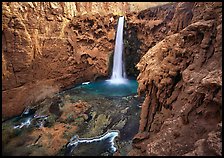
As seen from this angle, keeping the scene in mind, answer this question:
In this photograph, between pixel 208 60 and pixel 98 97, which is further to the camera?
pixel 98 97

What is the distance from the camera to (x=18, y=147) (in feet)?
26.7

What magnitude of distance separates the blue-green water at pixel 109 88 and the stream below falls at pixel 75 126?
1.09ft

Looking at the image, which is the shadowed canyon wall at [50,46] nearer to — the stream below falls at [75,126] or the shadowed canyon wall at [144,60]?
the shadowed canyon wall at [144,60]

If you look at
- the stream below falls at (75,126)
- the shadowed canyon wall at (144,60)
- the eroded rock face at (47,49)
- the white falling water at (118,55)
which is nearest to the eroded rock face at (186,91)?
the shadowed canyon wall at (144,60)

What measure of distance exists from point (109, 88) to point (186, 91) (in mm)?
10807

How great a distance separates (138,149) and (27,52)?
9.17 meters

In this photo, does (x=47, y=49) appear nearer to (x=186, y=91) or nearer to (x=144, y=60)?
(x=144, y=60)

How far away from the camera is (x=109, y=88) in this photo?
1591 cm

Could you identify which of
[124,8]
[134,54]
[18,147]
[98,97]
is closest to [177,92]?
[18,147]

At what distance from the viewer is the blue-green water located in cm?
1479

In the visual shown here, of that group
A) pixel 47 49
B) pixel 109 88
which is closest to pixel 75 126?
pixel 47 49

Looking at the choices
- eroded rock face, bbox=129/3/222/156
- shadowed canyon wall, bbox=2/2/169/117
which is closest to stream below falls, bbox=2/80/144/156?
shadowed canyon wall, bbox=2/2/169/117

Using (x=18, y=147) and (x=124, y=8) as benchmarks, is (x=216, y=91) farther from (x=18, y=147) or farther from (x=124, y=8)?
(x=124, y=8)

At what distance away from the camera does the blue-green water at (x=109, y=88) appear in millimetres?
14795
